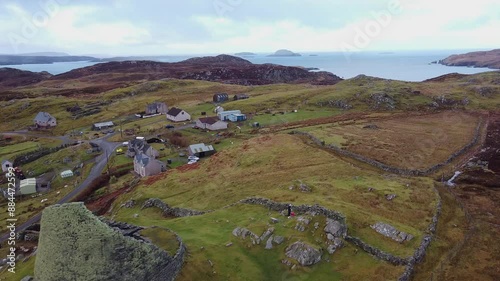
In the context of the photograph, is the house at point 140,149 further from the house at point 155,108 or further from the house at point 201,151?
the house at point 155,108

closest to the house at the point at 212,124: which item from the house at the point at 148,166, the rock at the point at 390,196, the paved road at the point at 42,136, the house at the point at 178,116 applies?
the house at the point at 178,116

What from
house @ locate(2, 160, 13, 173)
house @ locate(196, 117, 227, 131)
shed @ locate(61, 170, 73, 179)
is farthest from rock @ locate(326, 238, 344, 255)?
house @ locate(2, 160, 13, 173)

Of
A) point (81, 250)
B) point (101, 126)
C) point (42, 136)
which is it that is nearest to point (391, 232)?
point (81, 250)

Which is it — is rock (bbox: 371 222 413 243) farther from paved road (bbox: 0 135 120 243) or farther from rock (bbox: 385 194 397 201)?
paved road (bbox: 0 135 120 243)

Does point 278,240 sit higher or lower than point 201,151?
higher

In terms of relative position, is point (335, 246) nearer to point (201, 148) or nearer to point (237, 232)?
point (237, 232)

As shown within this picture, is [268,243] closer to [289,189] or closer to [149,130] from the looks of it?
[289,189]
